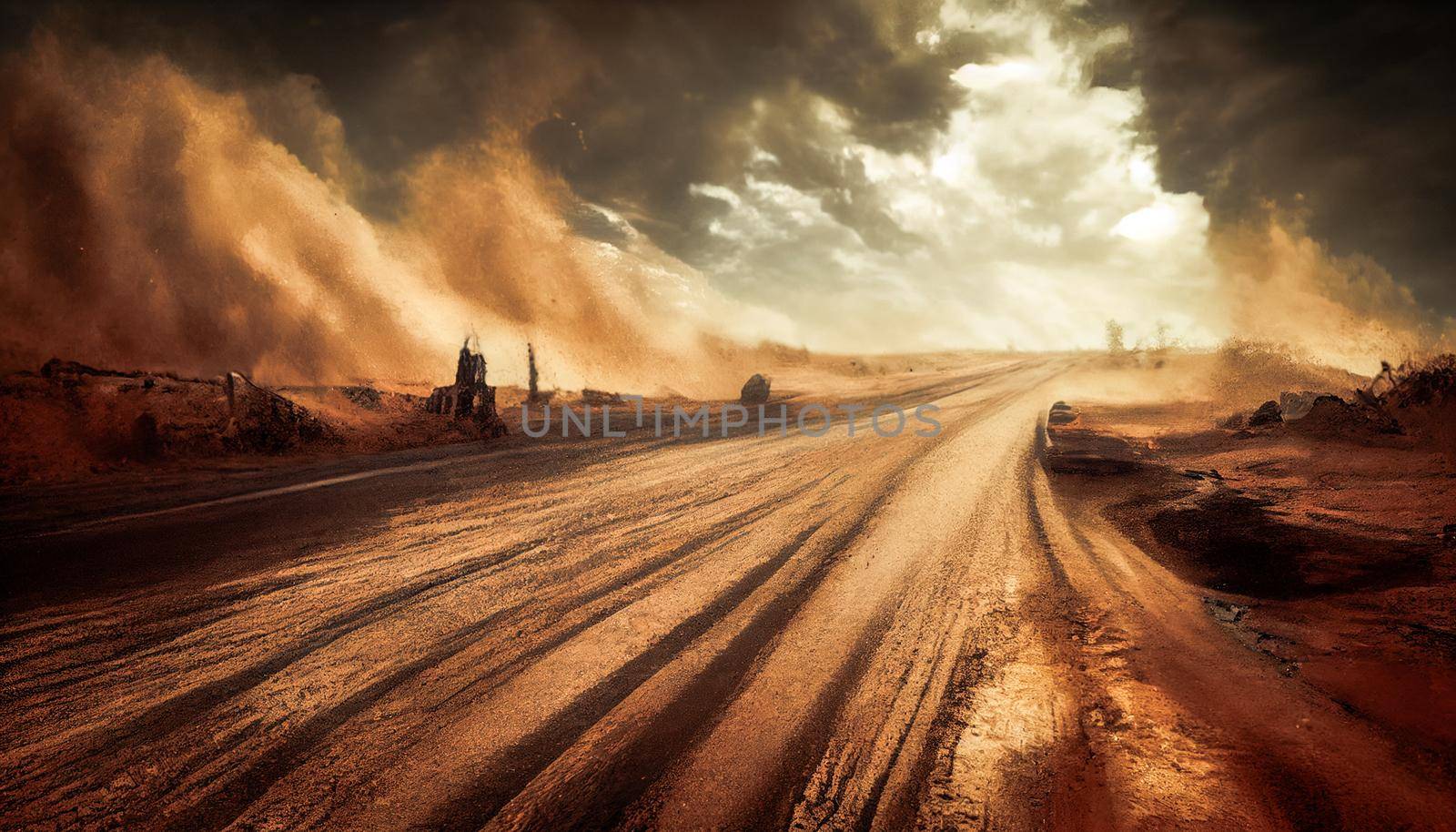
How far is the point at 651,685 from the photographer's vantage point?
2590mm

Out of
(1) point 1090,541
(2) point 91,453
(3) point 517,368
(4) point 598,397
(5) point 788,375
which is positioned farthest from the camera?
(5) point 788,375

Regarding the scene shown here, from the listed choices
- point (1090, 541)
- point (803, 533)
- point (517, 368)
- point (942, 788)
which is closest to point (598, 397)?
point (517, 368)

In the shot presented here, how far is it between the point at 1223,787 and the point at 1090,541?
10.0ft

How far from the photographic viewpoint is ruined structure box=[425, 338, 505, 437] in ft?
35.7

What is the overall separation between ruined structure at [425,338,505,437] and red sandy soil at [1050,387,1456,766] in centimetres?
1088

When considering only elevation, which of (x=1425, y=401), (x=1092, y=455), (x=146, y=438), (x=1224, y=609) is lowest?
(x=1224, y=609)

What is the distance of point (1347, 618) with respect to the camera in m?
3.01

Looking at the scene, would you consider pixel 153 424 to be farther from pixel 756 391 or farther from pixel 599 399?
pixel 756 391

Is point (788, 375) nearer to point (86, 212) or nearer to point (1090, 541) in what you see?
point (1090, 541)

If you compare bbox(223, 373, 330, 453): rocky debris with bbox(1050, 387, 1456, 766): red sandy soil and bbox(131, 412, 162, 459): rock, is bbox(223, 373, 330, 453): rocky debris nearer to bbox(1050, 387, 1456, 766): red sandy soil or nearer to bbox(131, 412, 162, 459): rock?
bbox(131, 412, 162, 459): rock

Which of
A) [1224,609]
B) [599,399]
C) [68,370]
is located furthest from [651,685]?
[599,399]

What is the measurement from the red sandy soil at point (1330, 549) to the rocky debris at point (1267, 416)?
89 cm

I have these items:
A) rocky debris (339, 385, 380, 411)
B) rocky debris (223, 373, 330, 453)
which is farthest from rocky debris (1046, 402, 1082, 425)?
rocky debris (339, 385, 380, 411)

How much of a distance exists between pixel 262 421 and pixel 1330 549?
46.9ft
